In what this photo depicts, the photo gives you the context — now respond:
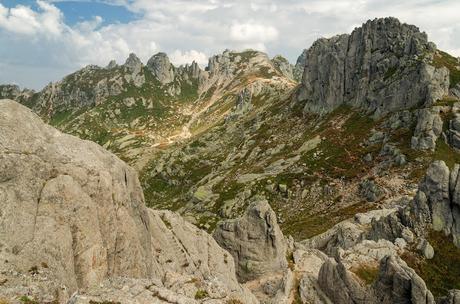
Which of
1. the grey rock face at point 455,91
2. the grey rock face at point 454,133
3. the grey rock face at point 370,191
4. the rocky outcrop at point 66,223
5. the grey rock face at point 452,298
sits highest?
the grey rock face at point 455,91

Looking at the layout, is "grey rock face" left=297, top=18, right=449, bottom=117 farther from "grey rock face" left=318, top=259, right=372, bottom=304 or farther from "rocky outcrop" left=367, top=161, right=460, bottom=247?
"grey rock face" left=318, top=259, right=372, bottom=304

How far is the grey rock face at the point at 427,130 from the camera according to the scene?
8888 cm

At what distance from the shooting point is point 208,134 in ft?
604

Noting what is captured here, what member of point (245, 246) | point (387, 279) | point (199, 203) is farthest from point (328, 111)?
point (387, 279)

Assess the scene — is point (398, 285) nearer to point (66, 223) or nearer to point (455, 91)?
point (66, 223)

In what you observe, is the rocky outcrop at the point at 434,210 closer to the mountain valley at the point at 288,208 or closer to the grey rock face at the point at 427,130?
the mountain valley at the point at 288,208

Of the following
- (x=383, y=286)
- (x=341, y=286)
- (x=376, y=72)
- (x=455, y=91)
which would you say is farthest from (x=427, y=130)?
(x=383, y=286)

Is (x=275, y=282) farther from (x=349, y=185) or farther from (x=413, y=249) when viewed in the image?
(x=349, y=185)

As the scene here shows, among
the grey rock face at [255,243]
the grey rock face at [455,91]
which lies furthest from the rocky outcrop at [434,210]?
the grey rock face at [455,91]

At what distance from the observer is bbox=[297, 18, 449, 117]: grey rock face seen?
106625 millimetres

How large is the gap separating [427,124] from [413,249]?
52.9 metres

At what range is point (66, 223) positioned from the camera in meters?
25.7

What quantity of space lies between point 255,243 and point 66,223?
98.4 feet

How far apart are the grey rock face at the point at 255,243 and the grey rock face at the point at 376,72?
217 ft
